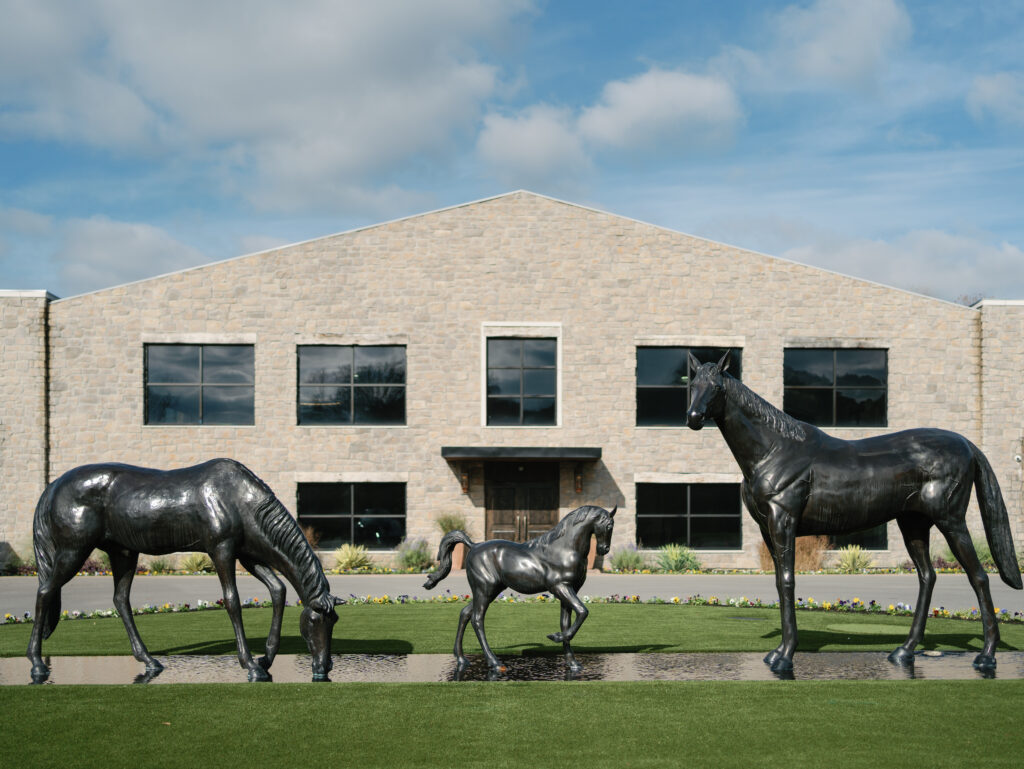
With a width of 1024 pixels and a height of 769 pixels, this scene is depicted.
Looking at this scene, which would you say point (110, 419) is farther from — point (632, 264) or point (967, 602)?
point (967, 602)

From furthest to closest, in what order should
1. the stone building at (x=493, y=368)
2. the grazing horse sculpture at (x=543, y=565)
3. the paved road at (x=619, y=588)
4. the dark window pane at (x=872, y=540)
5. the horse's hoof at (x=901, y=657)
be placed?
the dark window pane at (x=872, y=540) → the stone building at (x=493, y=368) → the paved road at (x=619, y=588) → the horse's hoof at (x=901, y=657) → the grazing horse sculpture at (x=543, y=565)

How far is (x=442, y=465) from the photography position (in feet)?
90.4

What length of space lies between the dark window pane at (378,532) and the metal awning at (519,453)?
2489 millimetres

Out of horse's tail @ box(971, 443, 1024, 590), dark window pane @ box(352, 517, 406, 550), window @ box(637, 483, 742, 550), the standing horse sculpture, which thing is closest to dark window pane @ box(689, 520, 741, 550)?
window @ box(637, 483, 742, 550)

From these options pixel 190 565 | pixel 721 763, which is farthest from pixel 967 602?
pixel 190 565

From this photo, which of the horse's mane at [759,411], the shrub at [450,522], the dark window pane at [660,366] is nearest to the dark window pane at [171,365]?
the shrub at [450,522]

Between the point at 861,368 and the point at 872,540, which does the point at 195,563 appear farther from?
the point at 861,368

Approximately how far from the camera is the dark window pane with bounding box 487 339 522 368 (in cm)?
2805

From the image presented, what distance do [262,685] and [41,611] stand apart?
8.68 feet

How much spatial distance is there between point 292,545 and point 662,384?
1996 centimetres

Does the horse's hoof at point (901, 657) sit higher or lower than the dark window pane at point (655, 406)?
lower

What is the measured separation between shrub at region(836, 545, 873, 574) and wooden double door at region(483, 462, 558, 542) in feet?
26.1

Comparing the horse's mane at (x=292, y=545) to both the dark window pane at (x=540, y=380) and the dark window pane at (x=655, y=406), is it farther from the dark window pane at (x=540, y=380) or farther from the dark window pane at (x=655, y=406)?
the dark window pane at (x=655, y=406)

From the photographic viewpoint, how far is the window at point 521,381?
28000mm
